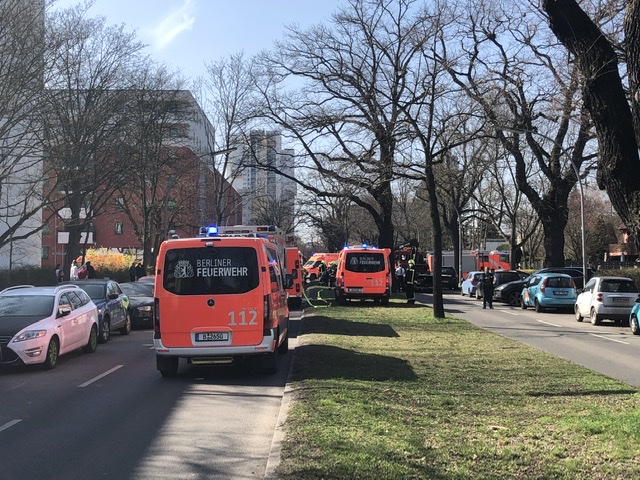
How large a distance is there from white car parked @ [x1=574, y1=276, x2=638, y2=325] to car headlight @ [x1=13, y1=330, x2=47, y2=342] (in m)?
16.6

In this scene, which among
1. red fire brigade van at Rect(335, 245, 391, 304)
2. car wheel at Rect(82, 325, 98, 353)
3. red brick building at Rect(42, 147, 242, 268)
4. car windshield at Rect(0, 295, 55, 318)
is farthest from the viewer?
red brick building at Rect(42, 147, 242, 268)

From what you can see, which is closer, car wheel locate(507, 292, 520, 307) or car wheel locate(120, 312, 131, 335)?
car wheel locate(120, 312, 131, 335)

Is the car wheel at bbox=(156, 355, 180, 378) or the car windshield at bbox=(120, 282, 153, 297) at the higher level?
the car windshield at bbox=(120, 282, 153, 297)

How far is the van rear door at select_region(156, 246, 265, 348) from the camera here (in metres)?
11.2

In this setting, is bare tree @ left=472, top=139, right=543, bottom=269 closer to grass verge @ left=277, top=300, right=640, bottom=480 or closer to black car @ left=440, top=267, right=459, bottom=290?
black car @ left=440, top=267, right=459, bottom=290

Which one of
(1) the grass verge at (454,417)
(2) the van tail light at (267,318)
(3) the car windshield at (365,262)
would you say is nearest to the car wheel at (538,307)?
(3) the car windshield at (365,262)

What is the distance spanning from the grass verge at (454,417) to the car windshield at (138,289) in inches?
410

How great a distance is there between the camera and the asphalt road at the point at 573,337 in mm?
12645

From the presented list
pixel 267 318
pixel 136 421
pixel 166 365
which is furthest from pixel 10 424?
pixel 267 318

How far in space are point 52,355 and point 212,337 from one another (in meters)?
3.72

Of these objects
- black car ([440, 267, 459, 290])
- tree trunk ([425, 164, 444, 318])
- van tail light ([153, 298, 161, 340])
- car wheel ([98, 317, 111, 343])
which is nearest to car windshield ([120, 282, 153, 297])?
car wheel ([98, 317, 111, 343])

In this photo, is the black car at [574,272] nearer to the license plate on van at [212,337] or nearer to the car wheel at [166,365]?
the license plate on van at [212,337]

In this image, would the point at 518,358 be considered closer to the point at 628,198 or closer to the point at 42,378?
the point at 628,198

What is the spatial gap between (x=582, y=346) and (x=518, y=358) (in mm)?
3983
